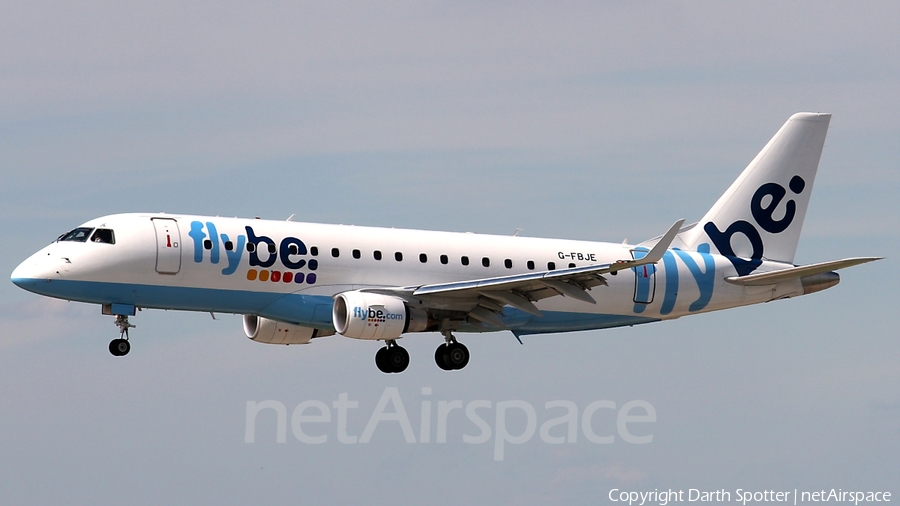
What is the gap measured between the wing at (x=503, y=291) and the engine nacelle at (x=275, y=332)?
4908mm

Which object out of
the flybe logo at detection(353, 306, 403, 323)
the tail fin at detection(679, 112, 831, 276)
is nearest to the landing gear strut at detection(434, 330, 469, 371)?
the flybe logo at detection(353, 306, 403, 323)

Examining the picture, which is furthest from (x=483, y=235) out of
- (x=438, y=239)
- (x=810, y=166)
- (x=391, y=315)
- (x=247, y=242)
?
(x=810, y=166)

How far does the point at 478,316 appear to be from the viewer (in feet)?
167

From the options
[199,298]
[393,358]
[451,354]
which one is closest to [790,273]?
[451,354]

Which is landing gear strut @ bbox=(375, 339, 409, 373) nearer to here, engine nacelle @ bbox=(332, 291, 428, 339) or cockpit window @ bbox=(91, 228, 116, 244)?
engine nacelle @ bbox=(332, 291, 428, 339)

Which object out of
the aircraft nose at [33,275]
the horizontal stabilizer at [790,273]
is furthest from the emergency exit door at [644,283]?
the aircraft nose at [33,275]

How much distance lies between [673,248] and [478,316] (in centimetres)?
990

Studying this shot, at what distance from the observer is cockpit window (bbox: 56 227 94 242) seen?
4681cm

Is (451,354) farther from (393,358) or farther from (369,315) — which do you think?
(369,315)

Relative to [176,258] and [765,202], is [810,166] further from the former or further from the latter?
[176,258]

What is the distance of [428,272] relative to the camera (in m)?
50.4

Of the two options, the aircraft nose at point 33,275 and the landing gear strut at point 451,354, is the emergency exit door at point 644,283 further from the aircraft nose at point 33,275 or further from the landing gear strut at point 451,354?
the aircraft nose at point 33,275

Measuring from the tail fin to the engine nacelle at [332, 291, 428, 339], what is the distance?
47.2ft

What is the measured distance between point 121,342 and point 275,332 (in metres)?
6.69
